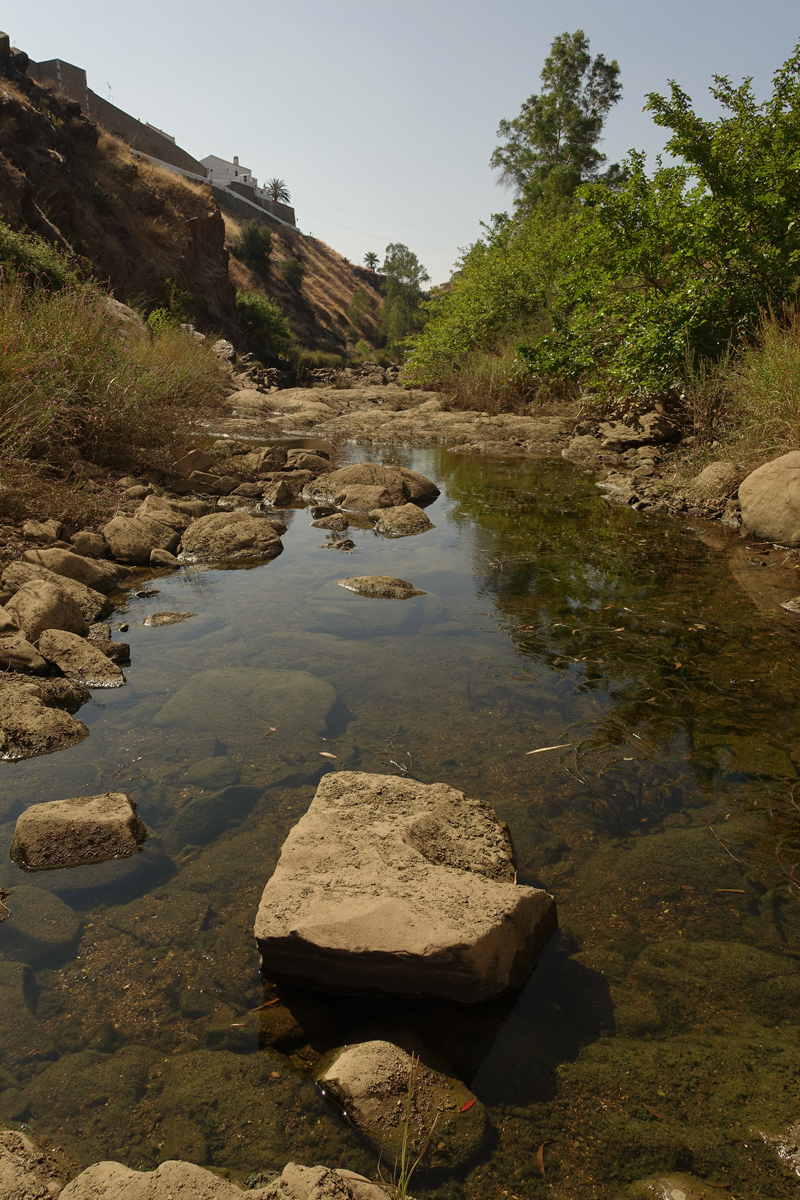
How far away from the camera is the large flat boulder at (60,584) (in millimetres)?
4641

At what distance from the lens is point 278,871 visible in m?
2.31

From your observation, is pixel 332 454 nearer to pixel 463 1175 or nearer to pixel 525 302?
pixel 525 302

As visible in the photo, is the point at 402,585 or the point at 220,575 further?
the point at 220,575

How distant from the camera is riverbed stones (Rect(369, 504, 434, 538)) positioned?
25.7ft

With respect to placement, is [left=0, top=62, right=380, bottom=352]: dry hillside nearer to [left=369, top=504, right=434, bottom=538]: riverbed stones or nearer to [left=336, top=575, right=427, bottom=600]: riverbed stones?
[left=369, top=504, right=434, bottom=538]: riverbed stones

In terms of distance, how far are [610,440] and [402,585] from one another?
905 centimetres

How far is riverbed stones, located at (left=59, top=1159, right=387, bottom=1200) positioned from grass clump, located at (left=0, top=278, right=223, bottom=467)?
5.85 m

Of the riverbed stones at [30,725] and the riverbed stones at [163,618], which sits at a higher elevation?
the riverbed stones at [163,618]

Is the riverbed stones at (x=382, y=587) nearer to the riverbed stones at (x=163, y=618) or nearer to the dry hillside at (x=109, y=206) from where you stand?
the riverbed stones at (x=163, y=618)

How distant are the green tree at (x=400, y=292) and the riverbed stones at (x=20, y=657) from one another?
177ft

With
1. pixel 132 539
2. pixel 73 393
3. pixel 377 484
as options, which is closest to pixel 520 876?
pixel 132 539

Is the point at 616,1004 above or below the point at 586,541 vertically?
below

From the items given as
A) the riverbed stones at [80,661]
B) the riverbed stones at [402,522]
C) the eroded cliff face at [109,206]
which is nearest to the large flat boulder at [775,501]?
the riverbed stones at [402,522]

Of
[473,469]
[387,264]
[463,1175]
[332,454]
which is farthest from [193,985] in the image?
[387,264]
